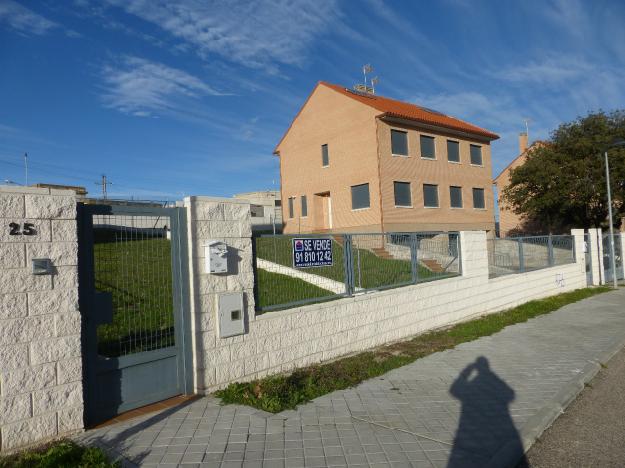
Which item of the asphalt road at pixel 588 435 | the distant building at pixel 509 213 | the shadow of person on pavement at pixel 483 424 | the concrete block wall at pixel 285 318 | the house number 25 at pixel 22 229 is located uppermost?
the distant building at pixel 509 213

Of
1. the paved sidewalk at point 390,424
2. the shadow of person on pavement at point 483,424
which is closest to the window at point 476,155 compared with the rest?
the paved sidewalk at point 390,424

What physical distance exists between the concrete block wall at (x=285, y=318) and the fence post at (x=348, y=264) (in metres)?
0.19

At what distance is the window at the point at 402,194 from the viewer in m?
27.2

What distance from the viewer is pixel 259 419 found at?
4.81 meters

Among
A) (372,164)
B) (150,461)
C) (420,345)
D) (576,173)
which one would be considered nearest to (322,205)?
(372,164)

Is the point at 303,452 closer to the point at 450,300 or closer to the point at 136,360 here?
the point at 136,360

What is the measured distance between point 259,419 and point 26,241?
2.73 m

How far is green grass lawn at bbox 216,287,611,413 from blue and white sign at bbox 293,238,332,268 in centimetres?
148

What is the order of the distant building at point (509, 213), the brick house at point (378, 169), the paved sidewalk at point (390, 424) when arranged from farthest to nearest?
the distant building at point (509, 213), the brick house at point (378, 169), the paved sidewalk at point (390, 424)

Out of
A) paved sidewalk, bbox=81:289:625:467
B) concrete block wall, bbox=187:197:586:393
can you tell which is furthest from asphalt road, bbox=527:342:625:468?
concrete block wall, bbox=187:197:586:393

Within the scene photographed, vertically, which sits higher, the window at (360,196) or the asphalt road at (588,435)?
the window at (360,196)

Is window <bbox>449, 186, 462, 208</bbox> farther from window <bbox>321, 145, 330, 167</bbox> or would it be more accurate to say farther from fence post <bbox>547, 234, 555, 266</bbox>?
fence post <bbox>547, 234, 555, 266</bbox>

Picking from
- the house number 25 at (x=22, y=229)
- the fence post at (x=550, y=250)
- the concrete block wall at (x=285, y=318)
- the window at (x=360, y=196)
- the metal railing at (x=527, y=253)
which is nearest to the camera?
the house number 25 at (x=22, y=229)

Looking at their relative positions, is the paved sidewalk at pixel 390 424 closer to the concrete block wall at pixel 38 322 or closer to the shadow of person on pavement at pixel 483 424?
the shadow of person on pavement at pixel 483 424
